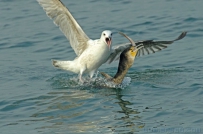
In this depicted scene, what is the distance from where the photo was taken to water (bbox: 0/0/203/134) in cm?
867

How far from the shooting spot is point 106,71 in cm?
1208

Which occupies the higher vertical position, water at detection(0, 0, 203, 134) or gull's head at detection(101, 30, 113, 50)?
gull's head at detection(101, 30, 113, 50)

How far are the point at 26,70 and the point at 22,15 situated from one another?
469 cm

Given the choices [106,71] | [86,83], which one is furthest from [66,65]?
[106,71]

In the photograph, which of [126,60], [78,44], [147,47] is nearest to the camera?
[126,60]

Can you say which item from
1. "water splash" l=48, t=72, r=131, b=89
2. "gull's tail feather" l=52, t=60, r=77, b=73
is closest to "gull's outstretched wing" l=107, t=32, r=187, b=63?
"water splash" l=48, t=72, r=131, b=89

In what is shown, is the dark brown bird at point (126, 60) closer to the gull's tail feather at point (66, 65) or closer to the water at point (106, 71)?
the water at point (106, 71)

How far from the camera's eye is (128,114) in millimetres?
9008

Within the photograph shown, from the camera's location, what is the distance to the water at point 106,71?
8.67 m

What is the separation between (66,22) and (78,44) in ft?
1.72

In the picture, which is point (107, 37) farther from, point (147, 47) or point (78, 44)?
point (147, 47)

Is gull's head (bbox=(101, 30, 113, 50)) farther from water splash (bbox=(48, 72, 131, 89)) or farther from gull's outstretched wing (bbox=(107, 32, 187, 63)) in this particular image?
gull's outstretched wing (bbox=(107, 32, 187, 63))

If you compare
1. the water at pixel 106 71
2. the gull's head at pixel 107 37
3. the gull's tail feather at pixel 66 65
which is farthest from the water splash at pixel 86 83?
the gull's head at pixel 107 37

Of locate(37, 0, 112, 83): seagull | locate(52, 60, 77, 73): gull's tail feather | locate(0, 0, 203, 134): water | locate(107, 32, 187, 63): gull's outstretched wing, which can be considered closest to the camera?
locate(0, 0, 203, 134): water
